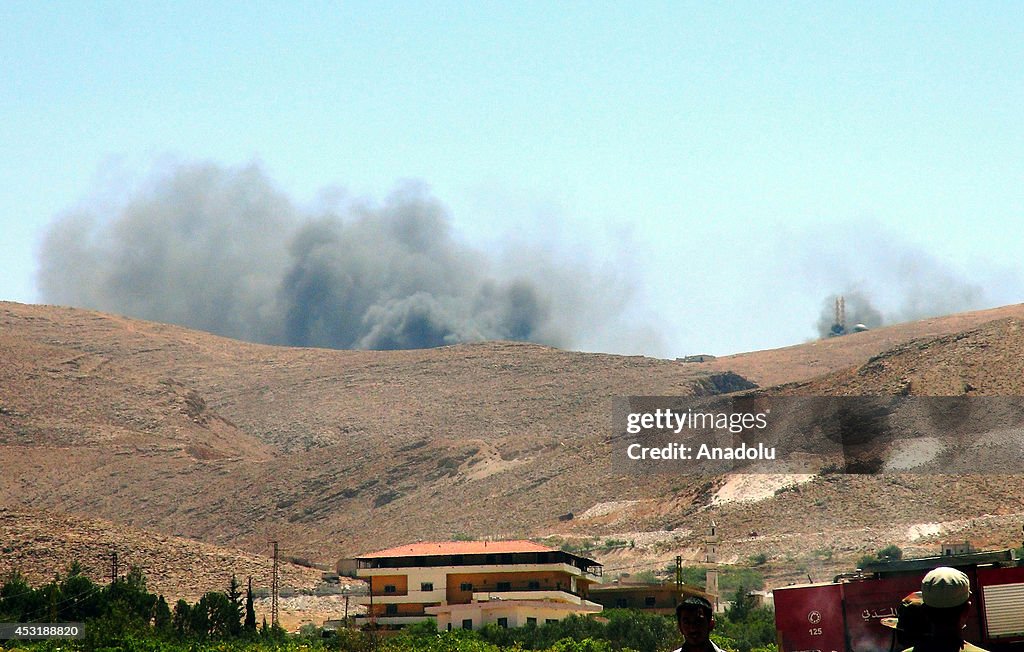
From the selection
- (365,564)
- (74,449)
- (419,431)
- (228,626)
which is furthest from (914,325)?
(228,626)

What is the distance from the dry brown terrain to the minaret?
31.1 inches

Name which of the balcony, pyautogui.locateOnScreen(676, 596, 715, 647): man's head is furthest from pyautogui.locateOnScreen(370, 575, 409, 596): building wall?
pyautogui.locateOnScreen(676, 596, 715, 647): man's head

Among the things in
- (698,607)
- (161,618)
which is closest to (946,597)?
(698,607)

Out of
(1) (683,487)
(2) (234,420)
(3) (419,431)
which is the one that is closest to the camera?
(1) (683,487)

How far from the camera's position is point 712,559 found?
8419 centimetres

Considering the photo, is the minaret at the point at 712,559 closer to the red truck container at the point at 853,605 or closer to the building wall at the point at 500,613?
the building wall at the point at 500,613

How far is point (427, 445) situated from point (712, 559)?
52.2 m

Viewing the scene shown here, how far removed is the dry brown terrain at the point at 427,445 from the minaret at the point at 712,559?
791 mm

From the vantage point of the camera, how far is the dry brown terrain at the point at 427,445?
91562mm

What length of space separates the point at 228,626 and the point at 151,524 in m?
64.6

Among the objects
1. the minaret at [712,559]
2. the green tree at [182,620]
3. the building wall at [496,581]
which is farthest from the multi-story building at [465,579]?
the green tree at [182,620]

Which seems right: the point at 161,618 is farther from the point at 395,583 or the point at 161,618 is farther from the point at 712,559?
the point at 712,559

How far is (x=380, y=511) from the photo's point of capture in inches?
4643

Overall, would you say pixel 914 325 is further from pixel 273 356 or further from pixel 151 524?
pixel 151 524
